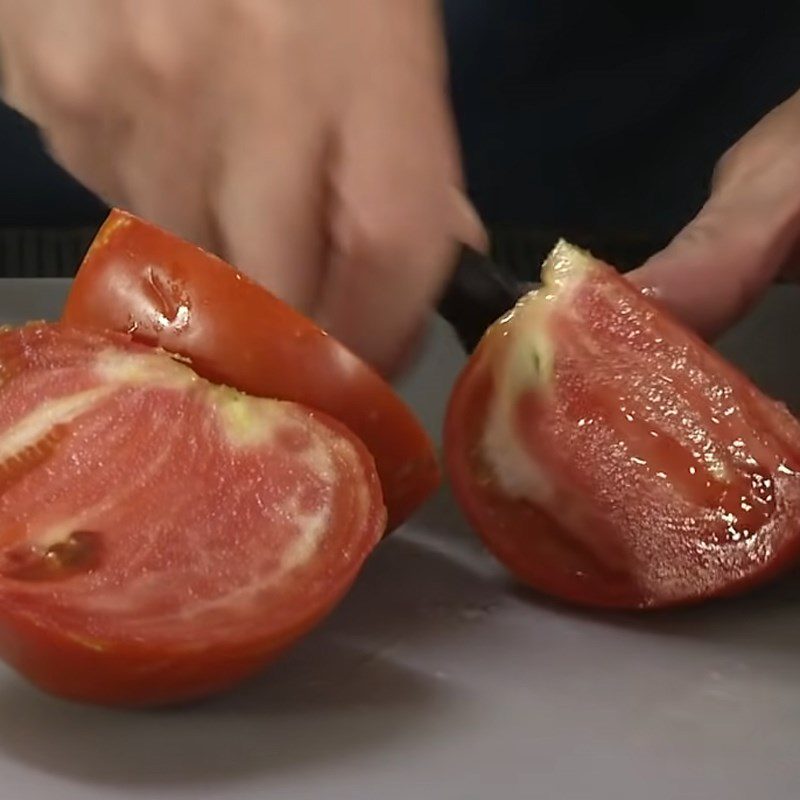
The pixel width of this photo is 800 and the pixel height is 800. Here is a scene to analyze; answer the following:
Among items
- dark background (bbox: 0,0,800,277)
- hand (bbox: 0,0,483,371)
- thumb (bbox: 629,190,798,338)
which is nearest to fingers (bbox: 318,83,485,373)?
hand (bbox: 0,0,483,371)

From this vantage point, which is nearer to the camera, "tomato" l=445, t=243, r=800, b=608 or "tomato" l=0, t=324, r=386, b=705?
"tomato" l=0, t=324, r=386, b=705

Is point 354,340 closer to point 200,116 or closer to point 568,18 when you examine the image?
point 200,116

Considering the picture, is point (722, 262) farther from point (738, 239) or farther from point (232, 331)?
point (232, 331)

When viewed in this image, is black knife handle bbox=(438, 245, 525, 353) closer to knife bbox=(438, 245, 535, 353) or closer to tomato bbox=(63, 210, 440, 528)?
knife bbox=(438, 245, 535, 353)

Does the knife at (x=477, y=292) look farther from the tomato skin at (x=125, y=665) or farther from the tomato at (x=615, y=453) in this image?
the tomato skin at (x=125, y=665)

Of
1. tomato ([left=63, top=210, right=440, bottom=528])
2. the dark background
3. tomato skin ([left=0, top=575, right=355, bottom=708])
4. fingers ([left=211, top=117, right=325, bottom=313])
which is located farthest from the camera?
the dark background

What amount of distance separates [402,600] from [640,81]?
1.82 feet

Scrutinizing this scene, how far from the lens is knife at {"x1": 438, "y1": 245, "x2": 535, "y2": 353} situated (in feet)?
2.31

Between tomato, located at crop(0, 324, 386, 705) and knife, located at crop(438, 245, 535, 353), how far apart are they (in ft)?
0.54

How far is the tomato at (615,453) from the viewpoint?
23.9 inches

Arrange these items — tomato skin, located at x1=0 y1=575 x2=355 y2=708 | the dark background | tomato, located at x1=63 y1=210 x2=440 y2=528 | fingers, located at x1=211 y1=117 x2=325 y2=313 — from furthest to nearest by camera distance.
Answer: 1. the dark background
2. fingers, located at x1=211 y1=117 x2=325 y2=313
3. tomato, located at x1=63 y1=210 x2=440 y2=528
4. tomato skin, located at x1=0 y1=575 x2=355 y2=708

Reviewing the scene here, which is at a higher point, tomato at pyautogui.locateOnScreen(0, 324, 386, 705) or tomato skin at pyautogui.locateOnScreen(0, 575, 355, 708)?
tomato at pyautogui.locateOnScreen(0, 324, 386, 705)

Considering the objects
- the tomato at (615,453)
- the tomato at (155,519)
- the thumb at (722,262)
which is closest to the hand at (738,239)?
the thumb at (722,262)

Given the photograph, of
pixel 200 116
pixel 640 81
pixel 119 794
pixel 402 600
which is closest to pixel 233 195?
pixel 200 116
